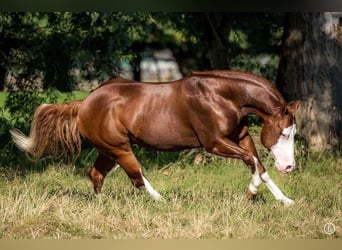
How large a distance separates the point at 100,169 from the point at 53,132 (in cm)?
54

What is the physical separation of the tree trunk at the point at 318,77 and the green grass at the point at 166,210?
1.69 metres

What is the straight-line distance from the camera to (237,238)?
6.03 metres

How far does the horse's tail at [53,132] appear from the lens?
22.4ft

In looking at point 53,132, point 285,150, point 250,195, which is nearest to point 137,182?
point 53,132

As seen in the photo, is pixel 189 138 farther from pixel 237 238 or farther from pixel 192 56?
pixel 192 56

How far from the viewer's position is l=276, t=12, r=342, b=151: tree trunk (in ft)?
28.5

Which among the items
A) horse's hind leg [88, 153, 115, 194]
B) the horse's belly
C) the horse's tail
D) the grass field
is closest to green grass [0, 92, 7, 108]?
the grass field

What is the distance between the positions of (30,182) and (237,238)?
2.17m

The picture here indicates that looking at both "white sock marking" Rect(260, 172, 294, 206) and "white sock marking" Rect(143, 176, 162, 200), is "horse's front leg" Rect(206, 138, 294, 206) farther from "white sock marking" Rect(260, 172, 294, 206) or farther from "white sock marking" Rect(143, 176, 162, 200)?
"white sock marking" Rect(143, 176, 162, 200)

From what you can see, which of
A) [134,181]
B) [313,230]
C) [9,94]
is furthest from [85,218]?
[9,94]

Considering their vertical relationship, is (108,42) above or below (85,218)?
above

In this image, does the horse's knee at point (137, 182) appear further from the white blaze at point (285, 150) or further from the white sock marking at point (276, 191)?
the white blaze at point (285, 150)

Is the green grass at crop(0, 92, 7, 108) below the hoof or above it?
above

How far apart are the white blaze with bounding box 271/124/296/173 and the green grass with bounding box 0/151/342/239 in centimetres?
31
